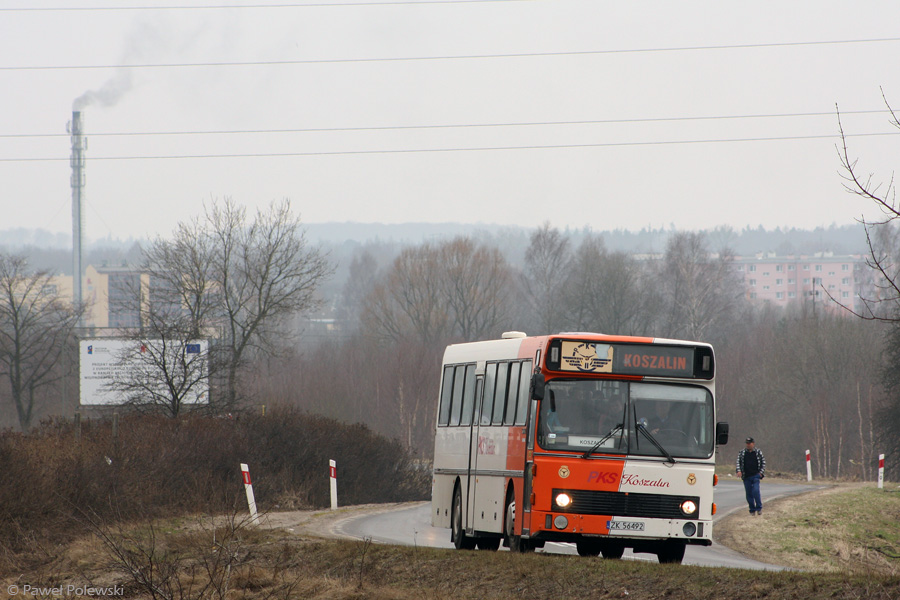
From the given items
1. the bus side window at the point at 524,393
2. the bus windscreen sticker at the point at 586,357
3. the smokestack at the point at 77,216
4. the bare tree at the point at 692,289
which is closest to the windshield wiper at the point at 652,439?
the bus windscreen sticker at the point at 586,357

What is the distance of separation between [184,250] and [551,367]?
41.1 meters

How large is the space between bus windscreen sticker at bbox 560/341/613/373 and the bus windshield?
0.53 feet

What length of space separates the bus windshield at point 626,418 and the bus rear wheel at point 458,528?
3.51 m

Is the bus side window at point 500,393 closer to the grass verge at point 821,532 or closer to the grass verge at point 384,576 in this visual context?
the grass verge at point 384,576

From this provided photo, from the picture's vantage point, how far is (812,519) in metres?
25.6

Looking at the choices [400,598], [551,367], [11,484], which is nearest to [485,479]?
[551,367]

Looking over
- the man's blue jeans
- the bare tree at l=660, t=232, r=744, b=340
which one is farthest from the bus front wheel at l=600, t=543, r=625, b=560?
the bare tree at l=660, t=232, r=744, b=340

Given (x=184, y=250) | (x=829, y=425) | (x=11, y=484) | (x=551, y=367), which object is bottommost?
(x=829, y=425)

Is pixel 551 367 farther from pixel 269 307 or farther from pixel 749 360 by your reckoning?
pixel 749 360

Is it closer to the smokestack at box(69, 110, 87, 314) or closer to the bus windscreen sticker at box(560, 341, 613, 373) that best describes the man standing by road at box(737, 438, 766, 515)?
the bus windscreen sticker at box(560, 341, 613, 373)

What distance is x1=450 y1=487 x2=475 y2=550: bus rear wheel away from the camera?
56.2ft

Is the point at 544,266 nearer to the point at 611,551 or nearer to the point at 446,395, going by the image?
the point at 446,395

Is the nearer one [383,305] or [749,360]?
[749,360]

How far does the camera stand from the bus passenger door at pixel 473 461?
55.4 ft
